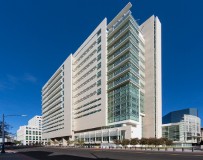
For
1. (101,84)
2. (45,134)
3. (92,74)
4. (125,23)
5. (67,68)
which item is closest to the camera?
(125,23)

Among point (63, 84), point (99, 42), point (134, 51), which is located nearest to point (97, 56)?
point (99, 42)

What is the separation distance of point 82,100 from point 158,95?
35717mm

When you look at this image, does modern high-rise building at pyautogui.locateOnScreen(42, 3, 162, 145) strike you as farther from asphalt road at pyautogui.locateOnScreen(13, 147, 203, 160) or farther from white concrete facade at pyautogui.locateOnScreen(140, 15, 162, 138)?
asphalt road at pyautogui.locateOnScreen(13, 147, 203, 160)

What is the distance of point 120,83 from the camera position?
95.4 meters

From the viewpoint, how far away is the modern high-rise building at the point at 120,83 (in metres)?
93.2

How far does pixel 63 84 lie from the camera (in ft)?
486

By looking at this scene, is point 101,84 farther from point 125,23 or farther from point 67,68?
point 67,68

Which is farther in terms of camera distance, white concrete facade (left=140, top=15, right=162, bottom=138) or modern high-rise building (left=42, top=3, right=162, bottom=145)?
white concrete facade (left=140, top=15, right=162, bottom=138)

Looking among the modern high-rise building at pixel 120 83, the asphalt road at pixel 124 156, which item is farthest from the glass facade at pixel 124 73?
the asphalt road at pixel 124 156

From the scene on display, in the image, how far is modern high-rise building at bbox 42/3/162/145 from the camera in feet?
306

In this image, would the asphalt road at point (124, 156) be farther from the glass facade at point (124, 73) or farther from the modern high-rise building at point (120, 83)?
the glass facade at point (124, 73)

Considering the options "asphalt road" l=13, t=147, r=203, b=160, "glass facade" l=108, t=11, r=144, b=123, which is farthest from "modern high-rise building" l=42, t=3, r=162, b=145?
"asphalt road" l=13, t=147, r=203, b=160

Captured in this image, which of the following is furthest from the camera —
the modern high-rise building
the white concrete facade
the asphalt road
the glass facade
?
the white concrete facade

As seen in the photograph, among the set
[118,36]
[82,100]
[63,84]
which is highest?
[118,36]
